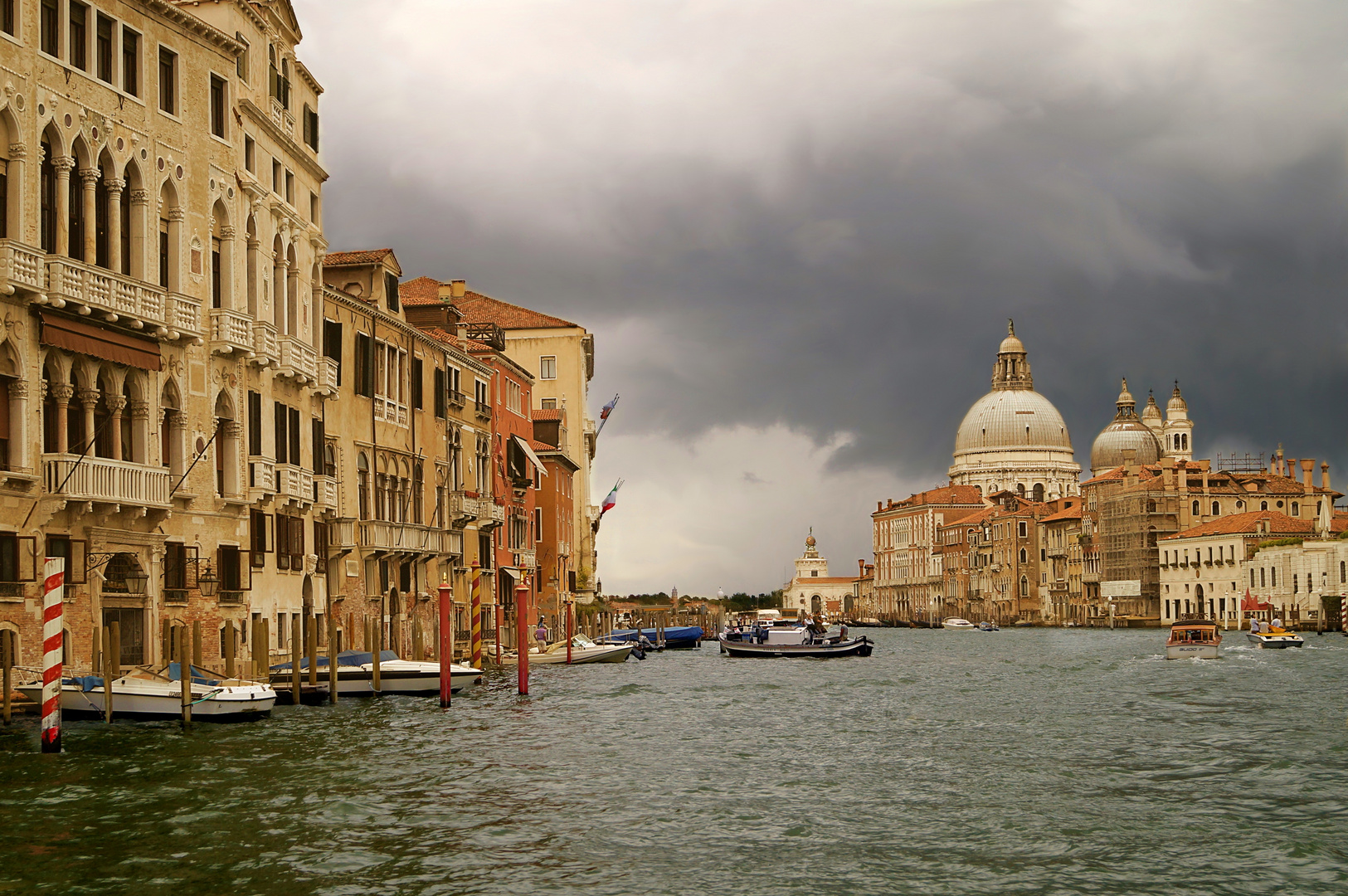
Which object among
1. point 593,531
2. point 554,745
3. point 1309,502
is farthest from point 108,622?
point 1309,502

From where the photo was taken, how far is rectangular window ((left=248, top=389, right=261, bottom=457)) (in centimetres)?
2827

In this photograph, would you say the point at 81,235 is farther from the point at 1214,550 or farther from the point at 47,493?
the point at 1214,550

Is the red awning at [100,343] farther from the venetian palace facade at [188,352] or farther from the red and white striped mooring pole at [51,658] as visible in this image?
the red and white striped mooring pole at [51,658]

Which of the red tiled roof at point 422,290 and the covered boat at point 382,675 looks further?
the red tiled roof at point 422,290

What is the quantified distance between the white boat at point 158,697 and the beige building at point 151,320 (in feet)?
3.06

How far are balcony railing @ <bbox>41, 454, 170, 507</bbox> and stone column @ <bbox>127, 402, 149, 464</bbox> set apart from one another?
32cm

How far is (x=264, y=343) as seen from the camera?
92.2 ft

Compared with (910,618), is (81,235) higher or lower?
higher

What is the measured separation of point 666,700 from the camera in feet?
107

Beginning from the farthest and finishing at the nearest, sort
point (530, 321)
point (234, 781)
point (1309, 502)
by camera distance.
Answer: point (1309, 502) < point (530, 321) < point (234, 781)

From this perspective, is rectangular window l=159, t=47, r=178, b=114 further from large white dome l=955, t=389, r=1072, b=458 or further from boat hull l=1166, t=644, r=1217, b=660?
large white dome l=955, t=389, r=1072, b=458

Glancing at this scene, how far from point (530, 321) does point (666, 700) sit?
39.0m

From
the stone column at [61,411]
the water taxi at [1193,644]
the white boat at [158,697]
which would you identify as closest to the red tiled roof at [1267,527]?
the water taxi at [1193,644]

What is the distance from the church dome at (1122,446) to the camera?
164375mm
